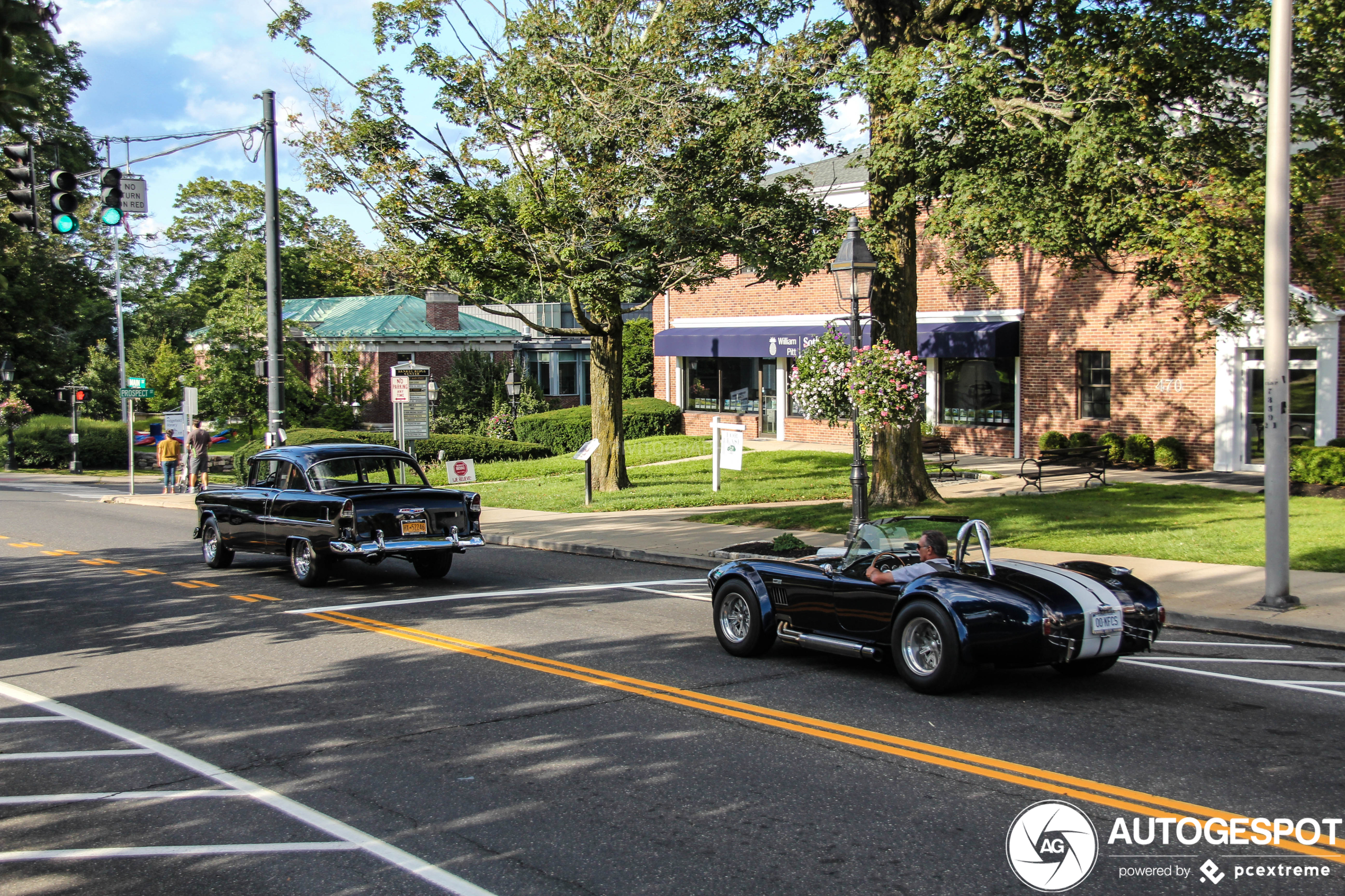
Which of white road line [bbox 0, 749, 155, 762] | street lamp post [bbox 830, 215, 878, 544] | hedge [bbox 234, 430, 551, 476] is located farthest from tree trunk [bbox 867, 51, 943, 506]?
hedge [bbox 234, 430, 551, 476]

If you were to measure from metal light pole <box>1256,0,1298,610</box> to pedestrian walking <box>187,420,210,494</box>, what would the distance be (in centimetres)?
2520

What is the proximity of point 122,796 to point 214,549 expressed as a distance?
9859 mm

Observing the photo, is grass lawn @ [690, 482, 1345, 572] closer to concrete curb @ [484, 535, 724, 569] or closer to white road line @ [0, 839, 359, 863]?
concrete curb @ [484, 535, 724, 569]

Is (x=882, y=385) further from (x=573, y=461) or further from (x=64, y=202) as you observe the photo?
(x=573, y=461)

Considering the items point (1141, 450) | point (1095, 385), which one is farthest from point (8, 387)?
point (1141, 450)

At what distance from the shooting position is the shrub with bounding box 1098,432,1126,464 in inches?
997

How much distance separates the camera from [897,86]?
51.4ft

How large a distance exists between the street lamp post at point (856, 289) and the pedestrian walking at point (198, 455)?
20.0m

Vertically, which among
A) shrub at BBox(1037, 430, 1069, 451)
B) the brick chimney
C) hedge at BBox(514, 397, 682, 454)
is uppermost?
the brick chimney

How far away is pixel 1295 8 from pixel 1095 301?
13.4m

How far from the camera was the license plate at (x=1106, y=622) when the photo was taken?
723 centimetres

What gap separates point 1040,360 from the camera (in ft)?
89.7

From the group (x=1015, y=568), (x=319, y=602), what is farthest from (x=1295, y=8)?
(x=319, y=602)

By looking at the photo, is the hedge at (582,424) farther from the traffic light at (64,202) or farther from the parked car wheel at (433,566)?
the traffic light at (64,202)
